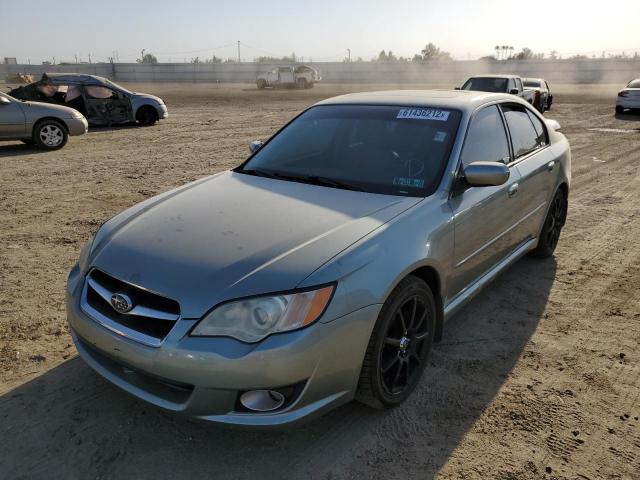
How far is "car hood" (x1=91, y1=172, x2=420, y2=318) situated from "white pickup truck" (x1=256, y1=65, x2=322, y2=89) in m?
38.4

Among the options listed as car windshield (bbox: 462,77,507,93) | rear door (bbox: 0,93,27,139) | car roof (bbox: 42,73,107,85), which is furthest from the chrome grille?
car windshield (bbox: 462,77,507,93)

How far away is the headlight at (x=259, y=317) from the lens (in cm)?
224

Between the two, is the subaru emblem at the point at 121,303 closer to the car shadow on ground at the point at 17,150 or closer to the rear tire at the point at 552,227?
the rear tire at the point at 552,227

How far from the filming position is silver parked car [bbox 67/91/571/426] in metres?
2.26

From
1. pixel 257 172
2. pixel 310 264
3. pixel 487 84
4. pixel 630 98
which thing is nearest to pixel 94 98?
pixel 257 172

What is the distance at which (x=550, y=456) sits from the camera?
2570 mm

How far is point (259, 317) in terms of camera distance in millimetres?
2256

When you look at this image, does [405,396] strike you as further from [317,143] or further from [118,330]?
[317,143]

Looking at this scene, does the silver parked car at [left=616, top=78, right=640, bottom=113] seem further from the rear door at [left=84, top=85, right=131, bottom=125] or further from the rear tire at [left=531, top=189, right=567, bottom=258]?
the rear door at [left=84, top=85, right=131, bottom=125]

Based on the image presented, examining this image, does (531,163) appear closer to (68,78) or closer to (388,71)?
(68,78)

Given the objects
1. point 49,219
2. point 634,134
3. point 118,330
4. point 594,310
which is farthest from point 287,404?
point 634,134

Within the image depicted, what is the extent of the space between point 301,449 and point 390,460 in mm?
442

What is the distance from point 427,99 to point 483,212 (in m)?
0.97

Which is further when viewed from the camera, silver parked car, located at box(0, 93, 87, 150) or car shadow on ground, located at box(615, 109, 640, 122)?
car shadow on ground, located at box(615, 109, 640, 122)
